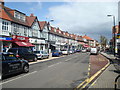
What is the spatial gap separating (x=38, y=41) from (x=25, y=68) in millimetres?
24879

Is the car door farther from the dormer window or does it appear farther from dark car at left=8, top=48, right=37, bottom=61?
the dormer window

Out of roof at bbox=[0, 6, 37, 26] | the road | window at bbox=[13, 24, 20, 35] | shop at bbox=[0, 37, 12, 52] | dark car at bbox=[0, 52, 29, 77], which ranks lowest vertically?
the road

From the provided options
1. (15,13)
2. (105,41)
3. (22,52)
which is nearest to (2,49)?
(22,52)

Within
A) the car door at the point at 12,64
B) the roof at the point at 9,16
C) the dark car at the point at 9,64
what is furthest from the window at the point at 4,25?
the car door at the point at 12,64

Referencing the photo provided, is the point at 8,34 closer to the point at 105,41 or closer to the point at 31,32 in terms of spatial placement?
the point at 31,32

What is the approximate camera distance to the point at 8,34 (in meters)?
23.6

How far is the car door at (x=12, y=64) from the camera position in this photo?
8180 millimetres

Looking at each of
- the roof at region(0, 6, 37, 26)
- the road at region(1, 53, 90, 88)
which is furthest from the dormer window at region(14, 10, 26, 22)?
the road at region(1, 53, 90, 88)

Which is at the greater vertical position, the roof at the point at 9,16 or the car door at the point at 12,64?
the roof at the point at 9,16

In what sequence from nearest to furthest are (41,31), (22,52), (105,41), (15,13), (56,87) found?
(56,87) → (22,52) → (15,13) → (41,31) → (105,41)

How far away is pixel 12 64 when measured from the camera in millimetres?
8414

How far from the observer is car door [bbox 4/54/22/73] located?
8.18 metres

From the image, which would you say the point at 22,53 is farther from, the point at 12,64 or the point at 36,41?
the point at 36,41

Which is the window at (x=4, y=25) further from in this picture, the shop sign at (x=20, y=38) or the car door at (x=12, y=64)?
the car door at (x=12, y=64)
